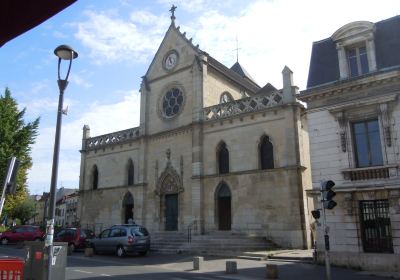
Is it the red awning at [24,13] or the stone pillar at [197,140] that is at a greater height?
the stone pillar at [197,140]

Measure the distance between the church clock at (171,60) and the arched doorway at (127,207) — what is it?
33.3ft

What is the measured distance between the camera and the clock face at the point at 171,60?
30394 millimetres

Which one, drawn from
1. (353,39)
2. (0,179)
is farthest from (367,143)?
(0,179)

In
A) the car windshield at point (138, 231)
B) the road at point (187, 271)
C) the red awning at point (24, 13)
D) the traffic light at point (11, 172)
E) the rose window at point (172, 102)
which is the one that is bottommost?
the road at point (187, 271)

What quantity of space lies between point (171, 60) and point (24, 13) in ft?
97.6

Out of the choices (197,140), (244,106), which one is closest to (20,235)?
(197,140)

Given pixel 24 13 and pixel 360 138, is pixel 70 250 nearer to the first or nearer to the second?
pixel 360 138

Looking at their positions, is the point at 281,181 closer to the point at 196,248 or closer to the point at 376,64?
the point at 196,248

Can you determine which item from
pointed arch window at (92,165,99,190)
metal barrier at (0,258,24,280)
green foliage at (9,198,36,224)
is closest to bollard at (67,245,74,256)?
pointed arch window at (92,165,99,190)

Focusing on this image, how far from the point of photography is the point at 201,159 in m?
26.3

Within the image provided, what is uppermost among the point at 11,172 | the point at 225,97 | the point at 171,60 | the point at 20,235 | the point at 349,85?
the point at 171,60

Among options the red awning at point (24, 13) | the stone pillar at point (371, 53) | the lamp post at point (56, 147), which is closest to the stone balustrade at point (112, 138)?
the stone pillar at point (371, 53)

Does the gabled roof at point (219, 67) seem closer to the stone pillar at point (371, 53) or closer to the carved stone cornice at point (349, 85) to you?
the carved stone cornice at point (349, 85)

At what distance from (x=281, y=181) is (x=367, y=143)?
6.69 m
